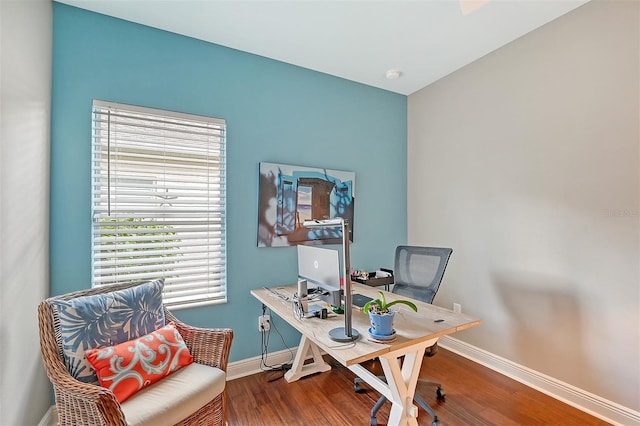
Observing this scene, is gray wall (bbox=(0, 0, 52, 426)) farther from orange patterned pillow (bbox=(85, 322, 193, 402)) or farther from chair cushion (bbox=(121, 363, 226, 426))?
chair cushion (bbox=(121, 363, 226, 426))

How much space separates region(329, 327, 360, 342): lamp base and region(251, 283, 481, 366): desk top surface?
2 cm

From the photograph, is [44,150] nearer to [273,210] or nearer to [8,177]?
[8,177]

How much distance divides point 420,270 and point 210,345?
64.8 inches

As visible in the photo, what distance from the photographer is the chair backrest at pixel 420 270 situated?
234cm

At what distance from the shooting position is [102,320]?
158cm

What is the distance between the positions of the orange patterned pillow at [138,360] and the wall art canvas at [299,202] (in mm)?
1101

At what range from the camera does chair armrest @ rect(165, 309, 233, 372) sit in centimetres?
174

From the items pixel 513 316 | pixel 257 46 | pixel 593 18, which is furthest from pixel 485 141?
pixel 257 46

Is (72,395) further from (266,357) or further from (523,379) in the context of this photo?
(523,379)

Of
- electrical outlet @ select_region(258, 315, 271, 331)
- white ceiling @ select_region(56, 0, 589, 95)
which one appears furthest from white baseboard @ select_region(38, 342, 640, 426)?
white ceiling @ select_region(56, 0, 589, 95)

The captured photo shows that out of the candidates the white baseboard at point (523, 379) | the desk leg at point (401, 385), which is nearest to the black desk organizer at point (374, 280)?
the white baseboard at point (523, 379)

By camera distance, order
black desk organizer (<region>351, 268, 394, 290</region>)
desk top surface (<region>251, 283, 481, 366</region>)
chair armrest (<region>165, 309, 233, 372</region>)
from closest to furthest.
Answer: desk top surface (<region>251, 283, 481, 366</region>) < chair armrest (<region>165, 309, 233, 372</region>) < black desk organizer (<region>351, 268, 394, 290</region>)

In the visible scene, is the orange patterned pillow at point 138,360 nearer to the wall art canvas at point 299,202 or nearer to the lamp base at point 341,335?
the lamp base at point 341,335

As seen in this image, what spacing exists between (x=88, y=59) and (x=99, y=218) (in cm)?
107
